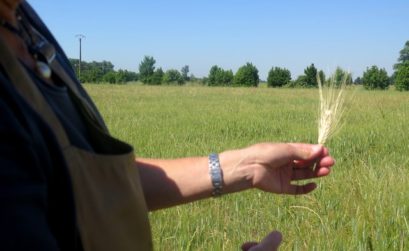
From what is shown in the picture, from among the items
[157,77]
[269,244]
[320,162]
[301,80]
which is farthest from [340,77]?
[157,77]

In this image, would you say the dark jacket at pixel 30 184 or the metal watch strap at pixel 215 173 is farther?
the metal watch strap at pixel 215 173

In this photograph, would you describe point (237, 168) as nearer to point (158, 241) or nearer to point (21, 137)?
point (21, 137)

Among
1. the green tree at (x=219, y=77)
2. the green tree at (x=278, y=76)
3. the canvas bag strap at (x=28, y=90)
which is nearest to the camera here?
the canvas bag strap at (x=28, y=90)

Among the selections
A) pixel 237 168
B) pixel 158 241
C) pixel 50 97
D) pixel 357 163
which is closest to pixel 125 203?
pixel 50 97

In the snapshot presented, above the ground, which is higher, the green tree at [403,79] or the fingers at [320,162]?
the green tree at [403,79]

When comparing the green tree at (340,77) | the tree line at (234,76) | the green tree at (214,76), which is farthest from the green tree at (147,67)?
the green tree at (340,77)

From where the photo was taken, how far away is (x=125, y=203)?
0.92 metres

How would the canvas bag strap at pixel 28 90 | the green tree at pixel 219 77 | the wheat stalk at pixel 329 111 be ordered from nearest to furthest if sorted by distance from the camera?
the canvas bag strap at pixel 28 90 < the wheat stalk at pixel 329 111 < the green tree at pixel 219 77

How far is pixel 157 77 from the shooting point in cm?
7575

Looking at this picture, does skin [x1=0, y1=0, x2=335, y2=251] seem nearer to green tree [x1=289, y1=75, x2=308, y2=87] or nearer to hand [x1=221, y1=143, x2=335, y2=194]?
hand [x1=221, y1=143, x2=335, y2=194]

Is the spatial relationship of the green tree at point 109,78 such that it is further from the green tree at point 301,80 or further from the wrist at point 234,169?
the wrist at point 234,169

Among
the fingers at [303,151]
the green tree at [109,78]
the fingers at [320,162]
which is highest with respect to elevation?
the fingers at [303,151]

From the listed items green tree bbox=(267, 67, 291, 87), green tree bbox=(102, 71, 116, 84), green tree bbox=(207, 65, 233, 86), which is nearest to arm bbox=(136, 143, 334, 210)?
green tree bbox=(267, 67, 291, 87)

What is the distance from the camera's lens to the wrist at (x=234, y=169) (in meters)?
1.47
